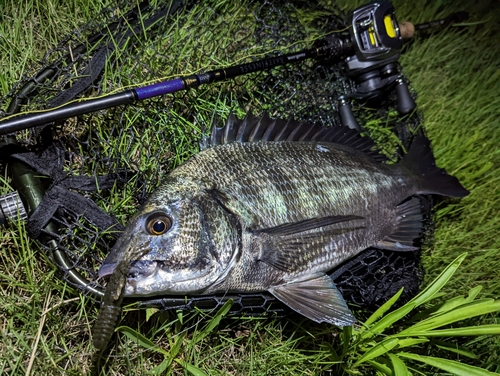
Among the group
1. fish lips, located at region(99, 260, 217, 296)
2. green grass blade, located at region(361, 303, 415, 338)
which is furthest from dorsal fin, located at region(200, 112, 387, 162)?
green grass blade, located at region(361, 303, 415, 338)

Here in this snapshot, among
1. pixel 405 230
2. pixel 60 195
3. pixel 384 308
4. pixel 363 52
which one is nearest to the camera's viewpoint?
pixel 60 195

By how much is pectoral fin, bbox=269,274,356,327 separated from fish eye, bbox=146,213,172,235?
74 centimetres

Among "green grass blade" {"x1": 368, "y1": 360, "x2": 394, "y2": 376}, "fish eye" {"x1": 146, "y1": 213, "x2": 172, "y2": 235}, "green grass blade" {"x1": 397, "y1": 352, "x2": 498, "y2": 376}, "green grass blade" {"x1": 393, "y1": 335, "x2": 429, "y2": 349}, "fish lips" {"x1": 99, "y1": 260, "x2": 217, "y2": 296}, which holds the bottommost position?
"green grass blade" {"x1": 397, "y1": 352, "x2": 498, "y2": 376}

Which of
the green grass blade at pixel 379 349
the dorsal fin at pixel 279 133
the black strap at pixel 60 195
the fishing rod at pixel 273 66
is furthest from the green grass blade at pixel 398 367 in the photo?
the black strap at pixel 60 195

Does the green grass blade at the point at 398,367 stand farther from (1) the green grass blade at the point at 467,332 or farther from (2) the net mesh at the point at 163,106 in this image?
(2) the net mesh at the point at 163,106

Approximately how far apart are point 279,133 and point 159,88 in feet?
2.69

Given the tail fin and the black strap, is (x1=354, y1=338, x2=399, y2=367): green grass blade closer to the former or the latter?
the tail fin

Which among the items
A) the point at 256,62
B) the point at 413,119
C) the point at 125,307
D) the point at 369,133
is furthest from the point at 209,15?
the point at 125,307

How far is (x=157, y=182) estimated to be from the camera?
2.80 metres

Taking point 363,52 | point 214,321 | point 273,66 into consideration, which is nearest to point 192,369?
point 214,321

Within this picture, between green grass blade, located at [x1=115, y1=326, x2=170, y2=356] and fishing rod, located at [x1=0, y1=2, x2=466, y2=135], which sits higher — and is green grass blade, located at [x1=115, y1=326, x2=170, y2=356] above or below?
below

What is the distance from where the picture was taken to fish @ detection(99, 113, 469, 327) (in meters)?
2.13

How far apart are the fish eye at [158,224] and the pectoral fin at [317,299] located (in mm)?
740

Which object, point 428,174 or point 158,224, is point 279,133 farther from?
point 428,174
